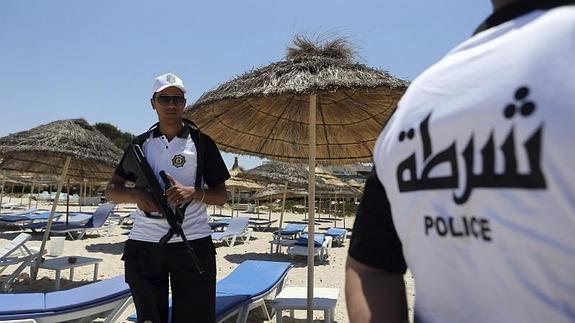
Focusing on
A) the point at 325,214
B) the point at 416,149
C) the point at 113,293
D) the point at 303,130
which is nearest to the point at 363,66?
the point at 303,130

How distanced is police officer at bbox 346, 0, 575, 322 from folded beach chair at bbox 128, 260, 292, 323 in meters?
3.18

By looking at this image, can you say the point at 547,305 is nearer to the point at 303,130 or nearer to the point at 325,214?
the point at 303,130

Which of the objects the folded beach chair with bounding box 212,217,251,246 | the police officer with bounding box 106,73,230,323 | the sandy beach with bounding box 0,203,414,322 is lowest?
the sandy beach with bounding box 0,203,414,322

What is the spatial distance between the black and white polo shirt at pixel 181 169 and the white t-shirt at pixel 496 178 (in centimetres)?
183

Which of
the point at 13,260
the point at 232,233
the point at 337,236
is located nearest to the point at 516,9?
the point at 13,260

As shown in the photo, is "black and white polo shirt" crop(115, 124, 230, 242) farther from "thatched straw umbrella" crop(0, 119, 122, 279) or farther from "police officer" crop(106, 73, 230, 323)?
"thatched straw umbrella" crop(0, 119, 122, 279)

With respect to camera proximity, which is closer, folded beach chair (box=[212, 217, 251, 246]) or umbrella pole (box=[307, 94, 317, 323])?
umbrella pole (box=[307, 94, 317, 323])

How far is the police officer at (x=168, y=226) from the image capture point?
7.70ft

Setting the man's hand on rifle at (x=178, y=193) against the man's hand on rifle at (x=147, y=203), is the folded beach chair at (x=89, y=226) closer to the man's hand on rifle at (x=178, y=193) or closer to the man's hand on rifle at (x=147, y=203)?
the man's hand on rifle at (x=147, y=203)

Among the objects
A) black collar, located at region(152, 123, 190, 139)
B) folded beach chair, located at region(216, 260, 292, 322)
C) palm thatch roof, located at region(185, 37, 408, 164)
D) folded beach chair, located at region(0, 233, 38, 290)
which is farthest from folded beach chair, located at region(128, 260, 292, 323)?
folded beach chair, located at region(0, 233, 38, 290)

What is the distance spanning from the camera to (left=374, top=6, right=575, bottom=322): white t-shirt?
21.6 inches

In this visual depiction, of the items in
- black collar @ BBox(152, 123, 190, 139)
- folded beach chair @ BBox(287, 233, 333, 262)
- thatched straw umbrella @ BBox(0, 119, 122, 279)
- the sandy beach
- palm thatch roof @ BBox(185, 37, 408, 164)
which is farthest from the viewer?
folded beach chair @ BBox(287, 233, 333, 262)

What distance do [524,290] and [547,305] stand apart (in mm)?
31

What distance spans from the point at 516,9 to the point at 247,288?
14.1 ft
